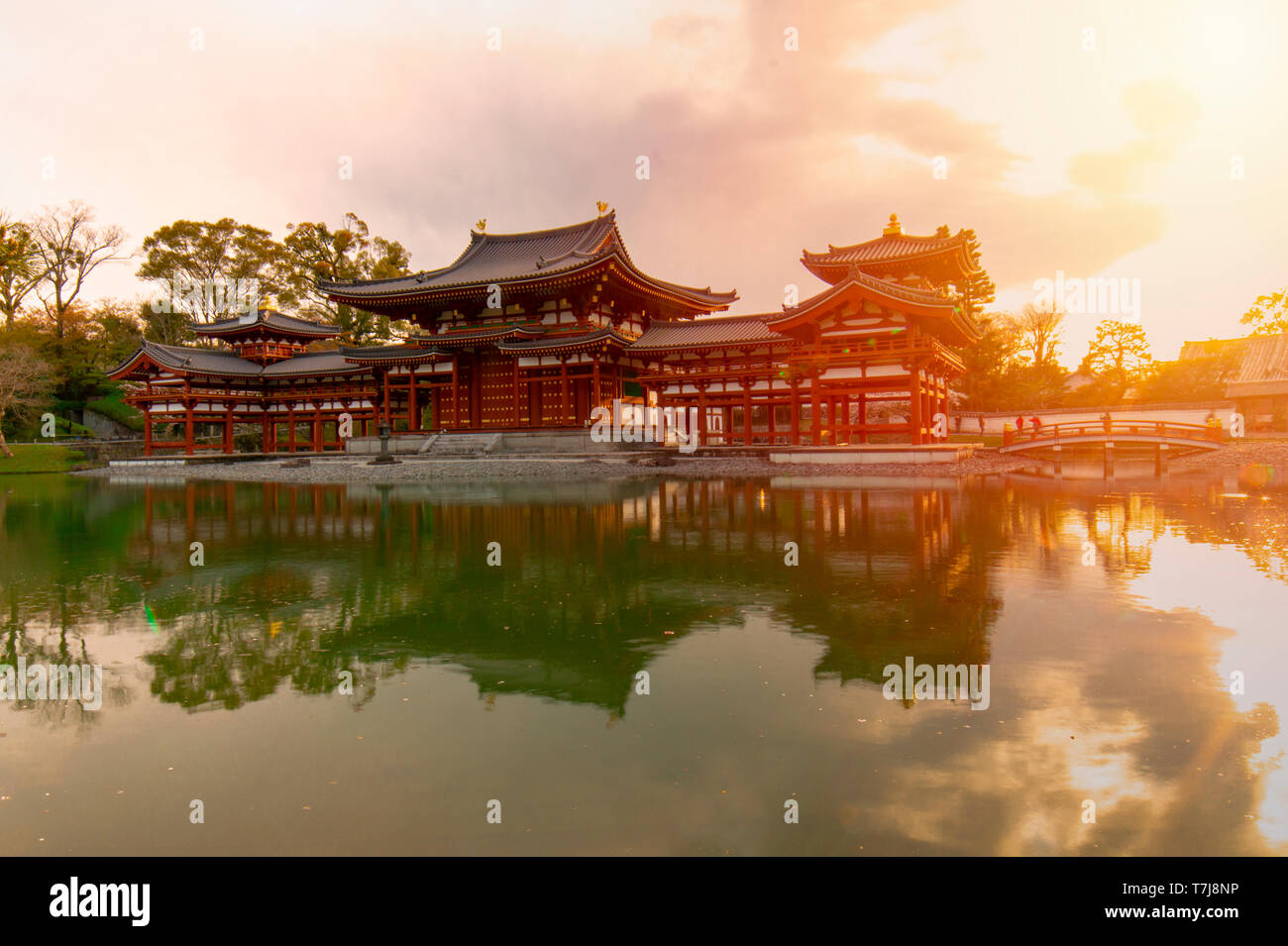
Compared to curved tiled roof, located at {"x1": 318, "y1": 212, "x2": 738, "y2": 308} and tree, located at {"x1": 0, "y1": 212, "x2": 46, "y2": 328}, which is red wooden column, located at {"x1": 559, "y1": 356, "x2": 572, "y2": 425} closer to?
curved tiled roof, located at {"x1": 318, "y1": 212, "x2": 738, "y2": 308}

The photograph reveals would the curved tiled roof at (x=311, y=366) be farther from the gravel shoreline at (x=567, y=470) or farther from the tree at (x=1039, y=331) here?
the tree at (x=1039, y=331)

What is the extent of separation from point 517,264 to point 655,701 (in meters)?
37.7

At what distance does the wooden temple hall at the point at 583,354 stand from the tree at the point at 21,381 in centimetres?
455

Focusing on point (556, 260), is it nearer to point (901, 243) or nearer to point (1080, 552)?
point (901, 243)

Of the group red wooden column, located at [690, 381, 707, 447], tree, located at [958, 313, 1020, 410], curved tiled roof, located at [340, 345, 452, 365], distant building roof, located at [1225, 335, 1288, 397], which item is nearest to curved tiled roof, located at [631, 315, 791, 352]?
red wooden column, located at [690, 381, 707, 447]

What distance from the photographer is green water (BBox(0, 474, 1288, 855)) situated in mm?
3385

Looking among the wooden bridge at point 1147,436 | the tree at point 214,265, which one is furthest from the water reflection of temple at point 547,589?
the tree at point 214,265

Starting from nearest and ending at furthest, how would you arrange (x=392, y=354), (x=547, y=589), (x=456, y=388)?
(x=547, y=589) < (x=456, y=388) < (x=392, y=354)

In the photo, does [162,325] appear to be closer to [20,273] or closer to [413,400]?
[20,273]

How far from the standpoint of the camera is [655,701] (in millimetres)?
4879

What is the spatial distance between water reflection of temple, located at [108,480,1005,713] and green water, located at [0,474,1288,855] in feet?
0.19

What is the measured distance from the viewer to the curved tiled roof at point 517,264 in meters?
35.1

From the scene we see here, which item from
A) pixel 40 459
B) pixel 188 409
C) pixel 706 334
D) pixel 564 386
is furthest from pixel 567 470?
pixel 40 459
